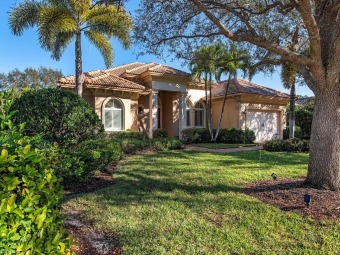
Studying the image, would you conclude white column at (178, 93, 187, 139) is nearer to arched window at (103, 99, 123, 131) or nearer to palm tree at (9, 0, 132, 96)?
arched window at (103, 99, 123, 131)

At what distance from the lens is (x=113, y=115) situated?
19109 mm

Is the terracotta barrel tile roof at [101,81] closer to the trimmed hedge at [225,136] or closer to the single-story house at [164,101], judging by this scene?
the single-story house at [164,101]

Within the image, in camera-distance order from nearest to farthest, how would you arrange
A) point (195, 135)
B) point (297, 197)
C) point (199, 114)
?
point (297, 197) < point (195, 135) < point (199, 114)

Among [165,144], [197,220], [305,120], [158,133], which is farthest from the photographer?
[305,120]

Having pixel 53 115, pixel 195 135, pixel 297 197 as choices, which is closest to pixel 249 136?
pixel 195 135

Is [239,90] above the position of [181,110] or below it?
above

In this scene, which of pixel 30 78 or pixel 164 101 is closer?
pixel 164 101

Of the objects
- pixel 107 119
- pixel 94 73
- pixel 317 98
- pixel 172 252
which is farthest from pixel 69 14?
pixel 172 252

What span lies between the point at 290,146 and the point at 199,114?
11.1 metres

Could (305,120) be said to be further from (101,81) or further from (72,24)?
(72,24)

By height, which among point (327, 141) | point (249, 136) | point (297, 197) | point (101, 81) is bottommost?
point (297, 197)

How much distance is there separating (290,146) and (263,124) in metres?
9.65

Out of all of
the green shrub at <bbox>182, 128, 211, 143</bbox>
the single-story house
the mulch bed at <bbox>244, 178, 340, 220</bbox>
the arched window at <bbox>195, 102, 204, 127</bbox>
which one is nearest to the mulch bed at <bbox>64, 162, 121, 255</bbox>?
the mulch bed at <bbox>244, 178, 340, 220</bbox>

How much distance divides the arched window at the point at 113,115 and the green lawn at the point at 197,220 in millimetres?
11518
